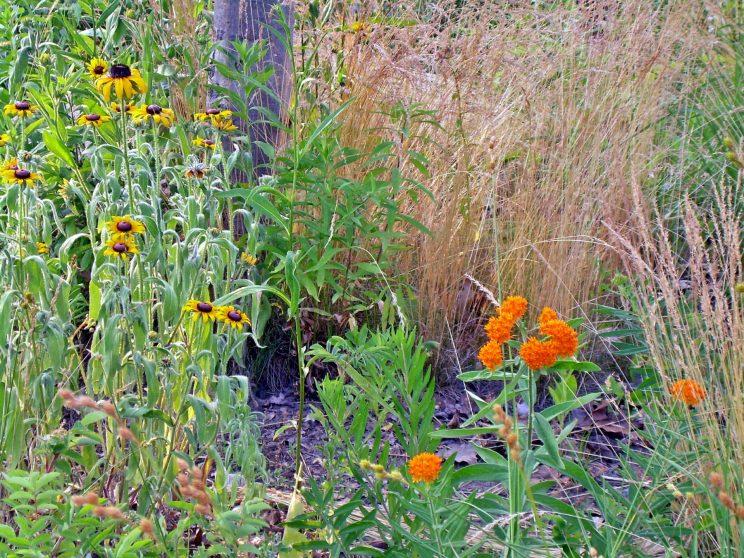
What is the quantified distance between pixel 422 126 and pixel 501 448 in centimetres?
158

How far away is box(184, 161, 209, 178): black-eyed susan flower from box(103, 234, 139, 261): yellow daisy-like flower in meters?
0.41

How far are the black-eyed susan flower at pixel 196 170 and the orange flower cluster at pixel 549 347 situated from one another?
108 centimetres

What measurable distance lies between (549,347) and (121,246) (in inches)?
35.0

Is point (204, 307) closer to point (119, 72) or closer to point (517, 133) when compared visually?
point (119, 72)

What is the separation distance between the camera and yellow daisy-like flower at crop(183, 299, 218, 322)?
6.02ft

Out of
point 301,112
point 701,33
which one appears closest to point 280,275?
point 301,112

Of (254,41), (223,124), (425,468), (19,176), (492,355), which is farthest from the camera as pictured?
(254,41)

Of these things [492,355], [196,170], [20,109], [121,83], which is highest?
[121,83]

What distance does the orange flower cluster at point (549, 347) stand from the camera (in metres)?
1.37

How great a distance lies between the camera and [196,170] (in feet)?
7.29

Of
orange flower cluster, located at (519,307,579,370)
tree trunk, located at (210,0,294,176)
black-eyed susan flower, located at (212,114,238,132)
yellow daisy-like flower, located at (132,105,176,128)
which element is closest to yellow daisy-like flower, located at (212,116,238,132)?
black-eyed susan flower, located at (212,114,238,132)

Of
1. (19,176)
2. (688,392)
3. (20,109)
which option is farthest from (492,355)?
(20,109)

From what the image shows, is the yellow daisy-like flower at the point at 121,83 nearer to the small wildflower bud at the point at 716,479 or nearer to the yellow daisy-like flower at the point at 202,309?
the yellow daisy-like flower at the point at 202,309

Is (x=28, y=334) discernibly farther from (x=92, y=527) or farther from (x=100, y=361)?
(x=92, y=527)
